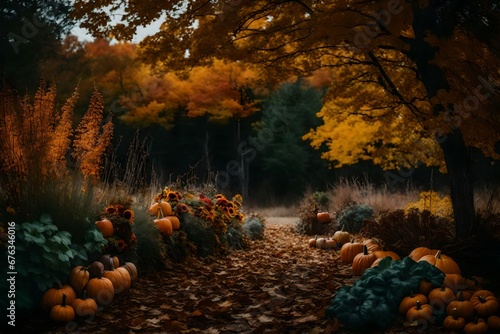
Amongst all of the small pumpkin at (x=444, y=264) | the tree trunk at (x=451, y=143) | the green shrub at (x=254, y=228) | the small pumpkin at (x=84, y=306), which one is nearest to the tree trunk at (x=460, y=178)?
the tree trunk at (x=451, y=143)

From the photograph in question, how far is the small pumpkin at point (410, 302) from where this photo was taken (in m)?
3.89

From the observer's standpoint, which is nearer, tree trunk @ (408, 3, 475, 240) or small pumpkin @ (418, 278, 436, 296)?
small pumpkin @ (418, 278, 436, 296)

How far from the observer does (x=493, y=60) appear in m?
5.56

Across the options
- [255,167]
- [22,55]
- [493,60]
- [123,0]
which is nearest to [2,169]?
[123,0]

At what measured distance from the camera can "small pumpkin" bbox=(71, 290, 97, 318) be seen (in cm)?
430

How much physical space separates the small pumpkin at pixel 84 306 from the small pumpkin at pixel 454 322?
2.89 meters

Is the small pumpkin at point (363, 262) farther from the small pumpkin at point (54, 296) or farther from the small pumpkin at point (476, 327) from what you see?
the small pumpkin at point (54, 296)

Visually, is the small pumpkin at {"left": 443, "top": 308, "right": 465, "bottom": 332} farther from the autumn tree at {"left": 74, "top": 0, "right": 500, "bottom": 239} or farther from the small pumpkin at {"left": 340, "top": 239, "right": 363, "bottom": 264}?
the small pumpkin at {"left": 340, "top": 239, "right": 363, "bottom": 264}

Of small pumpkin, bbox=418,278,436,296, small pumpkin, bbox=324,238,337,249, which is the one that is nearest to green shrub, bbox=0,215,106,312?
small pumpkin, bbox=418,278,436,296

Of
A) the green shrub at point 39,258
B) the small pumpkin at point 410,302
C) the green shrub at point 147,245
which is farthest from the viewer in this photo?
the green shrub at point 147,245

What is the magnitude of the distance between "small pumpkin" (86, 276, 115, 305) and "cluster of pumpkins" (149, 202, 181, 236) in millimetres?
2033

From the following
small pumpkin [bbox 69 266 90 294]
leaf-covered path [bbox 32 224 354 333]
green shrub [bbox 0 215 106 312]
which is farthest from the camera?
small pumpkin [bbox 69 266 90 294]

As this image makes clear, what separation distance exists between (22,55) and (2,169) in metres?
13.8

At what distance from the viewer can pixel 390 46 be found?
273 inches
